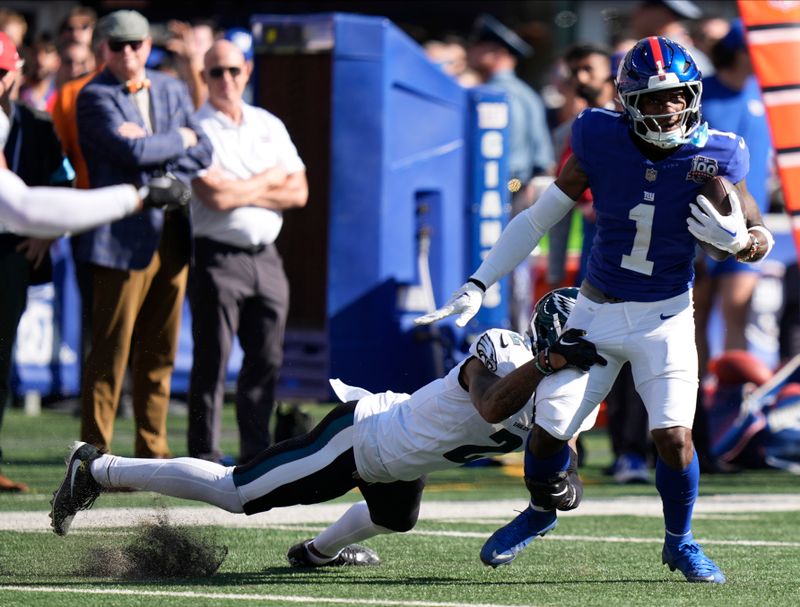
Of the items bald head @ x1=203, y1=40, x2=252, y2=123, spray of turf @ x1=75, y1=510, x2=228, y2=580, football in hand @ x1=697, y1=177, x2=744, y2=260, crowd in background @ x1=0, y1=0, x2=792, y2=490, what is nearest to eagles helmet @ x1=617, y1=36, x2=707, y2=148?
football in hand @ x1=697, y1=177, x2=744, y2=260

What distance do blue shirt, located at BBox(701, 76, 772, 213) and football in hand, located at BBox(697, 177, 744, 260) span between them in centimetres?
389

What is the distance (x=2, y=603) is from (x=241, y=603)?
0.68 m

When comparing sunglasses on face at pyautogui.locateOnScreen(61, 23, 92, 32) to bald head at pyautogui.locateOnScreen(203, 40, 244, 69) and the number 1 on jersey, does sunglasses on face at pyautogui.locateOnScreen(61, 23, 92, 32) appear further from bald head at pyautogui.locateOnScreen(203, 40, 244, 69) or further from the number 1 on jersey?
the number 1 on jersey

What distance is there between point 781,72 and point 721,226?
327 centimetres

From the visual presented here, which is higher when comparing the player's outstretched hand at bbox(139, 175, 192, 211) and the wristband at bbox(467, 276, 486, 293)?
the player's outstretched hand at bbox(139, 175, 192, 211)

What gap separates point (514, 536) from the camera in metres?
5.74

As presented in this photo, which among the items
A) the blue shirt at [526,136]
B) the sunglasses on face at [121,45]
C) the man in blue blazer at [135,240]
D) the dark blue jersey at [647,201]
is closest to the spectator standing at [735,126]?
the blue shirt at [526,136]

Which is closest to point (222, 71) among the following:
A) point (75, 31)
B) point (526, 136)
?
point (75, 31)

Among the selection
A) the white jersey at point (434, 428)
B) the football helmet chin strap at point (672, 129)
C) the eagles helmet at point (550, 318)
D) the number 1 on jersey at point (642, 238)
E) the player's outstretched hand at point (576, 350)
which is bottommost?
the white jersey at point (434, 428)

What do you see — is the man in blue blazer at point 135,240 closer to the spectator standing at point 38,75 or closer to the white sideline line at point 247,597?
the white sideline line at point 247,597

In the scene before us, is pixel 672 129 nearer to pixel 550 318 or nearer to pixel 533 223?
pixel 533 223

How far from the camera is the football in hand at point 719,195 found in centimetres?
559

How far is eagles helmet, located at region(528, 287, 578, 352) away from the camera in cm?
574

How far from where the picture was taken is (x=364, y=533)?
573 cm
